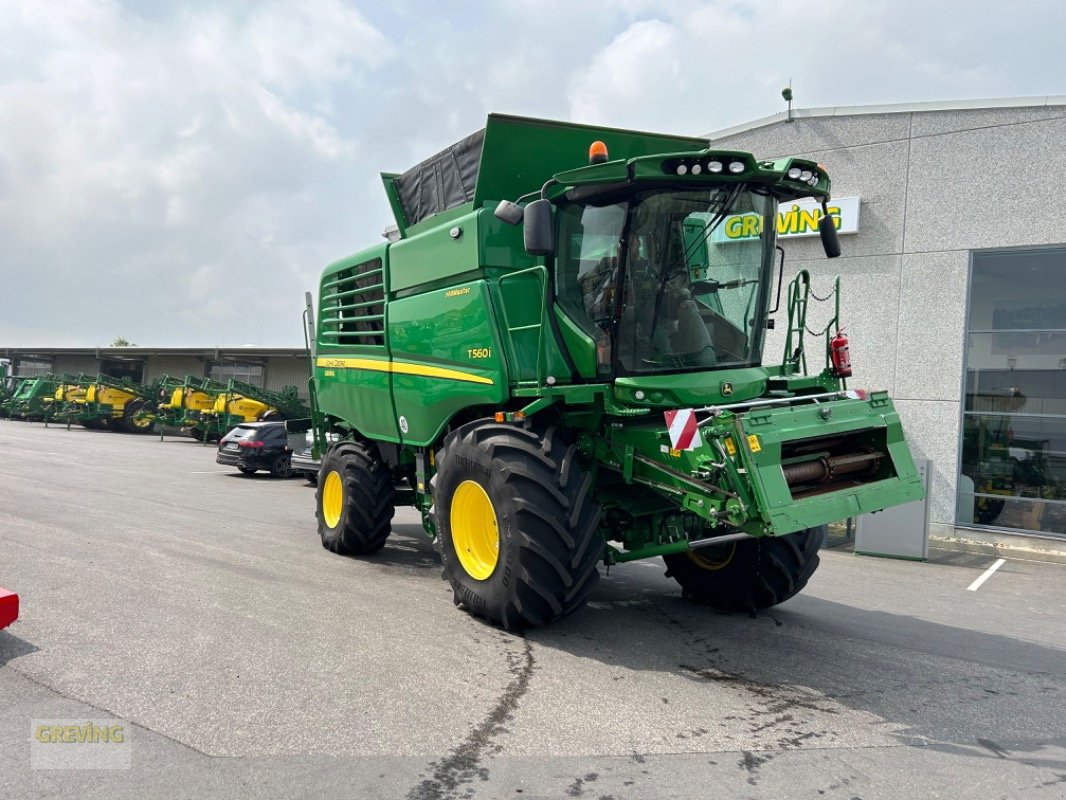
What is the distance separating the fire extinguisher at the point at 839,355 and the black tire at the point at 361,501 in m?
4.50

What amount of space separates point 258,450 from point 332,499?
30.9 ft

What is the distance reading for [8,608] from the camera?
5152 millimetres

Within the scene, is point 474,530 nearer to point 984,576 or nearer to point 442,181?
point 442,181

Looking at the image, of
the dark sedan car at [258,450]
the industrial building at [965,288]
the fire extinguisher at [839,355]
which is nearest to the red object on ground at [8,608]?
the fire extinguisher at [839,355]

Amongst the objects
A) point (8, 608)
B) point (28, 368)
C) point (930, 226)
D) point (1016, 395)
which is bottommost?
point (8, 608)

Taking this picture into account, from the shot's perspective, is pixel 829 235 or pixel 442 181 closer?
pixel 829 235

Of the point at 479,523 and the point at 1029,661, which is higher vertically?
the point at 479,523

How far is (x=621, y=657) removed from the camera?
5449 millimetres

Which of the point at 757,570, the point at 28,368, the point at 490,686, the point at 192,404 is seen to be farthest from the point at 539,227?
the point at 28,368

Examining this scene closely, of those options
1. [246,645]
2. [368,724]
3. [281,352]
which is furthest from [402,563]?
[281,352]

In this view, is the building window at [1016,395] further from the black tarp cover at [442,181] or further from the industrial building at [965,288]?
the black tarp cover at [442,181]

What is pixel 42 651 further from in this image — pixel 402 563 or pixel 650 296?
pixel 650 296

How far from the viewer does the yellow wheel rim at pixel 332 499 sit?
9055 mm

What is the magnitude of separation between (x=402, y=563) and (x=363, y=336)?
2.35m
